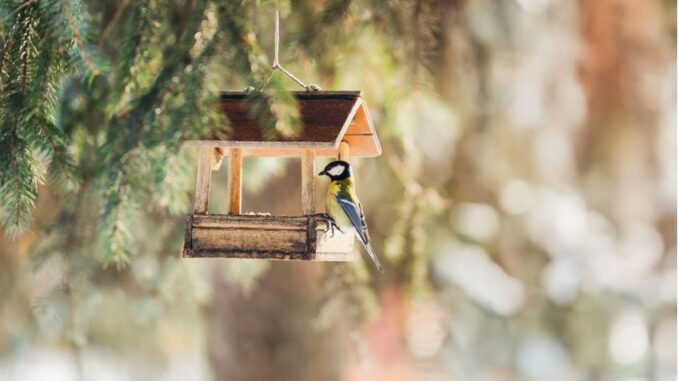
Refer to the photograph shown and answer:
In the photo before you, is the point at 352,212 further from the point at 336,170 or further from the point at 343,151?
the point at 343,151

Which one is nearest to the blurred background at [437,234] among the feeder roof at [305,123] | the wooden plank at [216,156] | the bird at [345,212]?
the wooden plank at [216,156]

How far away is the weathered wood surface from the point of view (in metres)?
1.68

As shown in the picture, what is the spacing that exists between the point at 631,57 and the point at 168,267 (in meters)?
3.17

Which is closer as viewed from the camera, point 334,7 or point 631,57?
point 334,7

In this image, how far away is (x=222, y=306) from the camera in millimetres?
3873

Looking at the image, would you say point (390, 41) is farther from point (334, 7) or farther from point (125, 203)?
point (125, 203)

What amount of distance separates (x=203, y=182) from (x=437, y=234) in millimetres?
2970

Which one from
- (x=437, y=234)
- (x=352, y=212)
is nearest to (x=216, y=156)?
(x=352, y=212)

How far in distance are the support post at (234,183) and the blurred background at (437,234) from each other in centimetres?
48

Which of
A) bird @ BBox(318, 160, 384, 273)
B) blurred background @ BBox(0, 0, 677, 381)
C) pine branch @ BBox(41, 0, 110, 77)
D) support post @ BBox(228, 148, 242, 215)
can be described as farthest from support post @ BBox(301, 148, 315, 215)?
blurred background @ BBox(0, 0, 677, 381)

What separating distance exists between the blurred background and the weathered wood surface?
678mm

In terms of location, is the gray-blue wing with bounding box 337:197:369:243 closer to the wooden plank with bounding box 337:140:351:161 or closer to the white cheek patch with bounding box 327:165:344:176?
the white cheek patch with bounding box 327:165:344:176

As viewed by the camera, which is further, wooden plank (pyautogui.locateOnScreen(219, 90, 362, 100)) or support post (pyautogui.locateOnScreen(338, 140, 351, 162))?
Answer: support post (pyautogui.locateOnScreen(338, 140, 351, 162))

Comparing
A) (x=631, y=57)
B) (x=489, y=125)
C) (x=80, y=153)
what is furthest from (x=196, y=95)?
(x=631, y=57)
